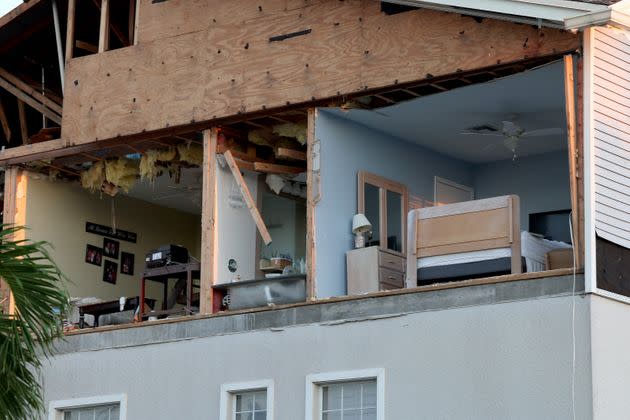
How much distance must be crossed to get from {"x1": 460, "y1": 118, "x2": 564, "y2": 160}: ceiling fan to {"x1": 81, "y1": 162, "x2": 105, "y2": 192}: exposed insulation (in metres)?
6.14

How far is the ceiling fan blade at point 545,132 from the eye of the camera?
21.5 metres

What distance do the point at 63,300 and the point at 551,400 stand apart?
6.12 meters

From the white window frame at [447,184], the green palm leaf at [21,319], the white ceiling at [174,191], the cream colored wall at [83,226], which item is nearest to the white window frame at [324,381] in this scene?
the white window frame at [447,184]

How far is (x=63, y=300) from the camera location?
45.9 ft

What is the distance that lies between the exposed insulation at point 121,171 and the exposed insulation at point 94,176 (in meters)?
0.17

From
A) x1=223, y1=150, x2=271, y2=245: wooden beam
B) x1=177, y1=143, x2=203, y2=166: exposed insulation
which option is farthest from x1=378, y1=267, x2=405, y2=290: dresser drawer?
x1=177, y1=143, x2=203, y2=166: exposed insulation

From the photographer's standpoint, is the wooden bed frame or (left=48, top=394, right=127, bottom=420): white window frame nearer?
the wooden bed frame

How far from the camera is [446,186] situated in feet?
75.1

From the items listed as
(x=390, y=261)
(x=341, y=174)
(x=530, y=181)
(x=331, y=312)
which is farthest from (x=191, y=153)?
(x=530, y=181)

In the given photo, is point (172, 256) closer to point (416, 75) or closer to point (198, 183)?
point (198, 183)

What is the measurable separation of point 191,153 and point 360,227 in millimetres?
3559

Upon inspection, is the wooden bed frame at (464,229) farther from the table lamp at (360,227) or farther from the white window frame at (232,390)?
the white window frame at (232,390)

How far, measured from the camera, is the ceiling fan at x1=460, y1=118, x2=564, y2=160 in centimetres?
2130

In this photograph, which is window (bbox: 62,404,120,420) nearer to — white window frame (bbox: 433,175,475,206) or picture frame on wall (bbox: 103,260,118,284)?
picture frame on wall (bbox: 103,260,118,284)
